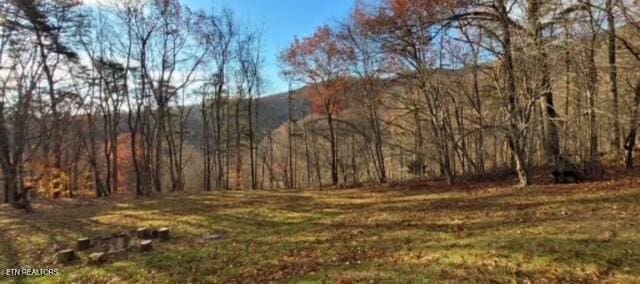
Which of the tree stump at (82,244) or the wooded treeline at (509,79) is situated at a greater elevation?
the wooded treeline at (509,79)

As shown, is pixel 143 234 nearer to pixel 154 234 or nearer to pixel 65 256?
pixel 154 234

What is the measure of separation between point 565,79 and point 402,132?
16005 mm

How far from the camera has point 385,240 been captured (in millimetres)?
9438

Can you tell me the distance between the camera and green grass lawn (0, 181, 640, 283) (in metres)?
6.89

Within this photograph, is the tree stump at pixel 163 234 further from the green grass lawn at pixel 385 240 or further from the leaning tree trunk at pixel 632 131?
the leaning tree trunk at pixel 632 131

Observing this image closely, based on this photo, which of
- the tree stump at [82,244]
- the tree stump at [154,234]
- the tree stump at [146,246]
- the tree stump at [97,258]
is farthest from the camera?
the tree stump at [154,234]

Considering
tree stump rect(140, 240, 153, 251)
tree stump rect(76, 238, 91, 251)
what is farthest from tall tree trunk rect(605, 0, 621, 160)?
tree stump rect(76, 238, 91, 251)

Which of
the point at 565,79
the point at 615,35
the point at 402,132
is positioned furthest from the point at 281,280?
the point at 402,132

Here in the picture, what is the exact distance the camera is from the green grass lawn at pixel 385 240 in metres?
6.89

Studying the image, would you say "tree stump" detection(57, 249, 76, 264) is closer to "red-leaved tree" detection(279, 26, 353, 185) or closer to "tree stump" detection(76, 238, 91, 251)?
"tree stump" detection(76, 238, 91, 251)

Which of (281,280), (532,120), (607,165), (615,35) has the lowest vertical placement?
(281,280)

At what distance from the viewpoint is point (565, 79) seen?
14164 mm

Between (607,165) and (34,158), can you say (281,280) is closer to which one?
(607,165)

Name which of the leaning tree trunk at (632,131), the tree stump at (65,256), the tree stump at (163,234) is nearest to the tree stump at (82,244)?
the tree stump at (65,256)
